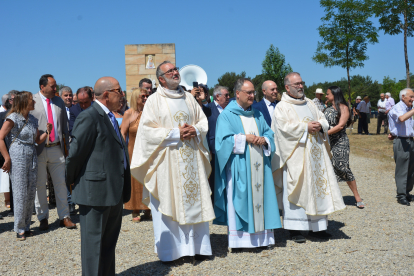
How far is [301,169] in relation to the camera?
4977 millimetres

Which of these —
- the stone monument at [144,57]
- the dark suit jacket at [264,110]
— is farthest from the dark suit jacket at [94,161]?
the stone monument at [144,57]

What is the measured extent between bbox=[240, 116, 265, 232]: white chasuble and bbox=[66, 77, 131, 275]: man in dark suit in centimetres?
194

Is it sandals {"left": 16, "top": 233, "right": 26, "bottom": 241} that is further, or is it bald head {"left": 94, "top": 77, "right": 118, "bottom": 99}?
sandals {"left": 16, "top": 233, "right": 26, "bottom": 241}

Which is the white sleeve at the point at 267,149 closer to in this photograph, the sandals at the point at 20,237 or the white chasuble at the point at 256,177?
the white chasuble at the point at 256,177

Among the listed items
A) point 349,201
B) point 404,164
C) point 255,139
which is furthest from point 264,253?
point 404,164

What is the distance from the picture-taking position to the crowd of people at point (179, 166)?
324cm

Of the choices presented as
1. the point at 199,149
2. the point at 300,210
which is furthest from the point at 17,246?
the point at 300,210

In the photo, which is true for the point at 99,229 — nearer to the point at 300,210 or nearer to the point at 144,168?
the point at 144,168

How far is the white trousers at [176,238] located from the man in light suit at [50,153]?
2.08 meters

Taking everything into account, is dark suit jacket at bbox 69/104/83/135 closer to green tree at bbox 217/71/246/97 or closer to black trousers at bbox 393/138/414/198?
black trousers at bbox 393/138/414/198

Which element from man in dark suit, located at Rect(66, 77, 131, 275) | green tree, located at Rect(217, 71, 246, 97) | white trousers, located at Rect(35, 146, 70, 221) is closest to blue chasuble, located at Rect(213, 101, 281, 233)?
man in dark suit, located at Rect(66, 77, 131, 275)

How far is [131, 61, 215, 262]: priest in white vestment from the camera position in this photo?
4.30 metres

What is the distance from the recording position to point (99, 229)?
3209 millimetres

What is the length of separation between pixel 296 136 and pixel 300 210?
1.01 meters
